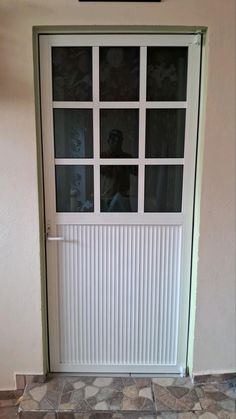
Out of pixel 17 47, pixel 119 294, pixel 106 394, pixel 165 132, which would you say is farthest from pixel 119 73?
pixel 106 394

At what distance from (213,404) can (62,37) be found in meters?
2.15

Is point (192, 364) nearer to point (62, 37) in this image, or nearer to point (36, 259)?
point (36, 259)

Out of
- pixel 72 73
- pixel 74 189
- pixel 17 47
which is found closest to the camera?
pixel 17 47

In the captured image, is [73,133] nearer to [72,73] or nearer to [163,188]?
[72,73]

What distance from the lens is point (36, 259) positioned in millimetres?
1950

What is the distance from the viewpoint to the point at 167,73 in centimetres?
187

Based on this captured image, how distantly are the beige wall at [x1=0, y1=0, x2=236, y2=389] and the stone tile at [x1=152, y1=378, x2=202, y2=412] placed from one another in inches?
4.8

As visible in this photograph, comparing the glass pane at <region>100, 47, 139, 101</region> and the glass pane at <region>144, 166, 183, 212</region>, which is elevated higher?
the glass pane at <region>100, 47, 139, 101</region>

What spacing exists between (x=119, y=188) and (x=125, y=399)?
1.19 meters

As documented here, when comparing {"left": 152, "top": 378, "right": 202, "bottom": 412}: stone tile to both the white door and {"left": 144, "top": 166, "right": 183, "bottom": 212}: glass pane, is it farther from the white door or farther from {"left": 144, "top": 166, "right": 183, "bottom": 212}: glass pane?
{"left": 144, "top": 166, "right": 183, "bottom": 212}: glass pane

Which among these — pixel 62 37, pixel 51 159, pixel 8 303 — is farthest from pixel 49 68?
pixel 8 303

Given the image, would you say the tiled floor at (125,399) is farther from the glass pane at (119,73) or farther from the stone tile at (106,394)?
the glass pane at (119,73)

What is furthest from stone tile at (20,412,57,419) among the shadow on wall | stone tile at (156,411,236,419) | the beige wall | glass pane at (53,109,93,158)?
the shadow on wall

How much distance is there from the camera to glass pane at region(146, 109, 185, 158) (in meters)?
1.90
